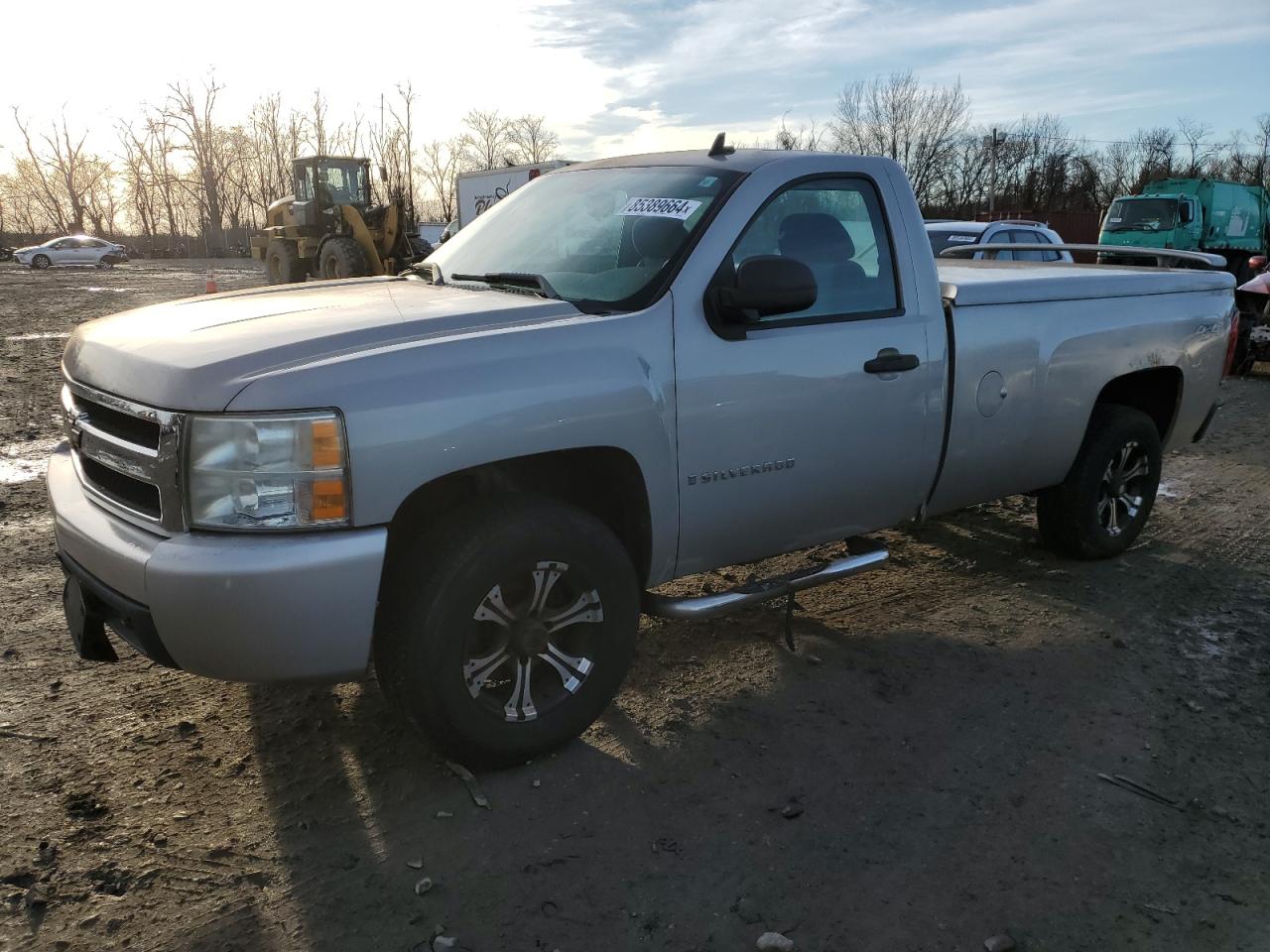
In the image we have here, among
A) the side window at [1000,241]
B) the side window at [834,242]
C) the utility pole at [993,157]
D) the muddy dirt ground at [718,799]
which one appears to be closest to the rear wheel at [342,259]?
the side window at [1000,241]

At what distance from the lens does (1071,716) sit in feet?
11.7

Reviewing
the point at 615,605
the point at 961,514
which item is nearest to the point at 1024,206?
the point at 961,514

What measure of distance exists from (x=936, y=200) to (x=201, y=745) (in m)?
59.9

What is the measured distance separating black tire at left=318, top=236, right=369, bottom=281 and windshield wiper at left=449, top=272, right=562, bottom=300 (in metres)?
16.5

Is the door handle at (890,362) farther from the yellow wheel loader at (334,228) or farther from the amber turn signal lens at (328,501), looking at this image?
the yellow wheel loader at (334,228)

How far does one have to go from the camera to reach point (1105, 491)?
502 cm

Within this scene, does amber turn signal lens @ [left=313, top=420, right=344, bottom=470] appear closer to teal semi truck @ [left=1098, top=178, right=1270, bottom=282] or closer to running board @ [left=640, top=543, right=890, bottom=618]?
running board @ [left=640, top=543, right=890, bottom=618]

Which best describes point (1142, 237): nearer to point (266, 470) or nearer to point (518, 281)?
point (518, 281)

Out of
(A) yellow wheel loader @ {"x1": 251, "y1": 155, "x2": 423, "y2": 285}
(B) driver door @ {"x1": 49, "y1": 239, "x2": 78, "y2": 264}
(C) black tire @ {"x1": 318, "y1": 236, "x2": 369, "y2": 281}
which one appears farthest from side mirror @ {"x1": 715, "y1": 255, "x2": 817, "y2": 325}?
(B) driver door @ {"x1": 49, "y1": 239, "x2": 78, "y2": 264}

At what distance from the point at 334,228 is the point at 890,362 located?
21.1 meters

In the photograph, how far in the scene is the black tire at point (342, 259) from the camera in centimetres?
1961

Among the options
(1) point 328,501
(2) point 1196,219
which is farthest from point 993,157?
(1) point 328,501

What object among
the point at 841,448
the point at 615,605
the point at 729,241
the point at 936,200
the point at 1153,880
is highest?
the point at 936,200

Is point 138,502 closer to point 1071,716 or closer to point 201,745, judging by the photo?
point 201,745
